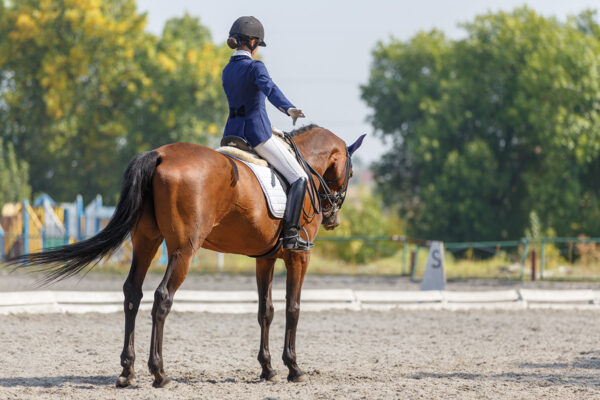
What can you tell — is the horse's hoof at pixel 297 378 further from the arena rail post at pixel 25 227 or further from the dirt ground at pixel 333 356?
the arena rail post at pixel 25 227

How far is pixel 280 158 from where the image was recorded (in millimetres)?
6508

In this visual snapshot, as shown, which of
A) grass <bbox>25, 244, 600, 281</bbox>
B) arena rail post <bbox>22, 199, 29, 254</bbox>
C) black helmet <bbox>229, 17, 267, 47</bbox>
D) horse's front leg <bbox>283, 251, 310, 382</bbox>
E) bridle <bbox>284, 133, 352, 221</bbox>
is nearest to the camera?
black helmet <bbox>229, 17, 267, 47</bbox>

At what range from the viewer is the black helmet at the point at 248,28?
640 centimetres

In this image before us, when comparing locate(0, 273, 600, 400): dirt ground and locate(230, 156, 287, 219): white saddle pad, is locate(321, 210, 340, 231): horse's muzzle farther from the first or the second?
locate(0, 273, 600, 400): dirt ground

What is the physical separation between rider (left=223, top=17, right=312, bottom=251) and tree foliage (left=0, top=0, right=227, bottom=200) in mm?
28380

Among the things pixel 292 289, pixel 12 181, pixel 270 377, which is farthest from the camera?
pixel 12 181

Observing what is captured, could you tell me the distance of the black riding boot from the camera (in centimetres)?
648

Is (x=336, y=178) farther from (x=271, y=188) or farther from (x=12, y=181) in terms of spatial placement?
(x=12, y=181)

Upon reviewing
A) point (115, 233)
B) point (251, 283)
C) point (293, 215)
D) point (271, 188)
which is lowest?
point (251, 283)

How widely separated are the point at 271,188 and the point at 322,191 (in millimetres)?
978

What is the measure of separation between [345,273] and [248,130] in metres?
15.4

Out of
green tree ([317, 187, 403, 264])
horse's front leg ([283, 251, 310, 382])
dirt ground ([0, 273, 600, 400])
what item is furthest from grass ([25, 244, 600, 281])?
horse's front leg ([283, 251, 310, 382])

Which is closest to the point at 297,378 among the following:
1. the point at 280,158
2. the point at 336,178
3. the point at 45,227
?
the point at 280,158

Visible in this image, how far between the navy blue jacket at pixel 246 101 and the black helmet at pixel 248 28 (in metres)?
0.22
